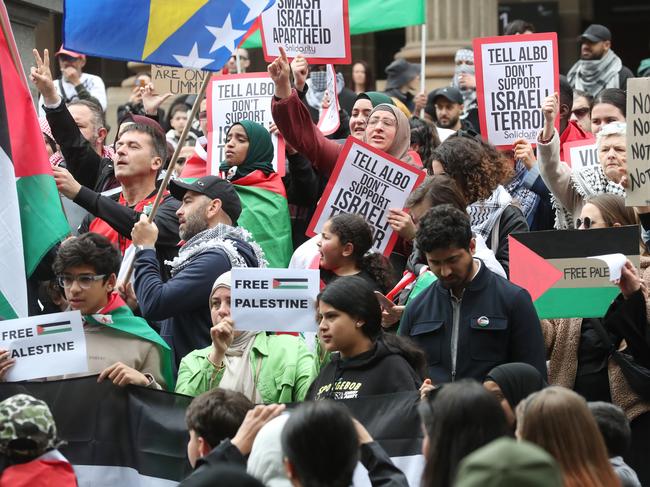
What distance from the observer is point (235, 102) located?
1000 centimetres

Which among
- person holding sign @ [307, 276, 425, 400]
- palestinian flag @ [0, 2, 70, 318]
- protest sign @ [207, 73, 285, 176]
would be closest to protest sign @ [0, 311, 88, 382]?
palestinian flag @ [0, 2, 70, 318]

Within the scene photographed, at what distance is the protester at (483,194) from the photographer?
747 centimetres

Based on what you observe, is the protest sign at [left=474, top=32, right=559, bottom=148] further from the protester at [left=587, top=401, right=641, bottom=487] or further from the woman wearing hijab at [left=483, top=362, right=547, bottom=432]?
the protester at [left=587, top=401, right=641, bottom=487]

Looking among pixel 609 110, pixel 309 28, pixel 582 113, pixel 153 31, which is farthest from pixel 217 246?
pixel 582 113

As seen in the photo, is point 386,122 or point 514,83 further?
point 514,83

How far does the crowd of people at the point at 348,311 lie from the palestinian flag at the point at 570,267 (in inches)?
4.8

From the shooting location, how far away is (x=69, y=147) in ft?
28.8

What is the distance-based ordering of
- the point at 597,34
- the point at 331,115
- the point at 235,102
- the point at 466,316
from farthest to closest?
the point at 597,34, the point at 331,115, the point at 235,102, the point at 466,316

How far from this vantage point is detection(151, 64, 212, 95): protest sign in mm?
11008

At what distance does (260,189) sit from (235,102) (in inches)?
67.2

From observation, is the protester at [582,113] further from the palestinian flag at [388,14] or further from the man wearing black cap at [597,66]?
the man wearing black cap at [597,66]

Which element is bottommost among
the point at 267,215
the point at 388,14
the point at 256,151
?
the point at 267,215

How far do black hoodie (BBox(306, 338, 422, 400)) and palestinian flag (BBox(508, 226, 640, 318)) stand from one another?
0.81m

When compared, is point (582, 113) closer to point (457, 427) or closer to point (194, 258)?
point (194, 258)
